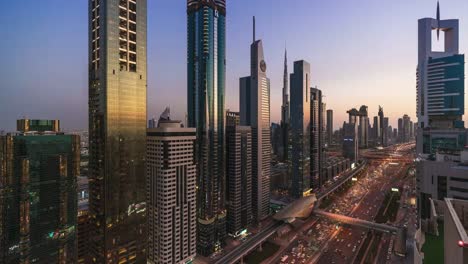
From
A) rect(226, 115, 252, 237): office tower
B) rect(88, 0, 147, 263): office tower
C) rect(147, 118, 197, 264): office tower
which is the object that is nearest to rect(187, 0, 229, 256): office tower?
rect(226, 115, 252, 237): office tower

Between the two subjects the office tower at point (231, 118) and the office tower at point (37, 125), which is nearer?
the office tower at point (37, 125)

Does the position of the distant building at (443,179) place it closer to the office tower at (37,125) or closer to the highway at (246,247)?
the highway at (246,247)

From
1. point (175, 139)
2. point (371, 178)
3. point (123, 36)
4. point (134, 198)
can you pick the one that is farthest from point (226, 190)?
point (371, 178)

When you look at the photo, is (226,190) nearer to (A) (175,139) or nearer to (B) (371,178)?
(A) (175,139)

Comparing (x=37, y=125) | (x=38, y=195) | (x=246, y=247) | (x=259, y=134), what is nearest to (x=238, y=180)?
(x=246, y=247)

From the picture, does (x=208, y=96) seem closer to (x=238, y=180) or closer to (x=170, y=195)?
(x=238, y=180)

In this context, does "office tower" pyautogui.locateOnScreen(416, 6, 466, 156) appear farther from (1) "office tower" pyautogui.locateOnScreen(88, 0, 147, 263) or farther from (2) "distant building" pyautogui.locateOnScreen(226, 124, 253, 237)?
(1) "office tower" pyautogui.locateOnScreen(88, 0, 147, 263)

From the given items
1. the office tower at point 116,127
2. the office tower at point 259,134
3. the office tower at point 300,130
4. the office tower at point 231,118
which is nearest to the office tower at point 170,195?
the office tower at point 116,127
